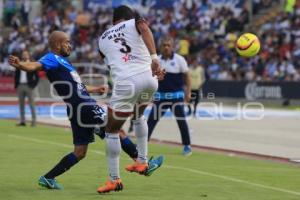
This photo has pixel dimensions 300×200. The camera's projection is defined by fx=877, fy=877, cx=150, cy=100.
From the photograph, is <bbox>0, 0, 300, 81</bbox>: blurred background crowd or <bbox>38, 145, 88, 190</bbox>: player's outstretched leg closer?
<bbox>38, 145, 88, 190</bbox>: player's outstretched leg

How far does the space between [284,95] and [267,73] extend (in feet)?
5.12

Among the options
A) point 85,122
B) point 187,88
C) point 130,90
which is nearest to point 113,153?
point 85,122

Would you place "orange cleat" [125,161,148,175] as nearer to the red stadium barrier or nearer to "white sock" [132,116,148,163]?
"white sock" [132,116,148,163]

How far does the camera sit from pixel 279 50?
3788 cm

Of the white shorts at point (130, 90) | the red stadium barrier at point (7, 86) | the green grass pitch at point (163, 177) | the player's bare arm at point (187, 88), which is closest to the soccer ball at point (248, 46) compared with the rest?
the player's bare arm at point (187, 88)

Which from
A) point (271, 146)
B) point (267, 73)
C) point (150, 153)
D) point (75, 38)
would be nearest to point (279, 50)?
point (267, 73)

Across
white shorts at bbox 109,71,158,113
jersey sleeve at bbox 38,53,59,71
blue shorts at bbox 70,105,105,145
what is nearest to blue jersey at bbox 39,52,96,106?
jersey sleeve at bbox 38,53,59,71

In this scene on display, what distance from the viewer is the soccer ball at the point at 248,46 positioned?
15562 mm

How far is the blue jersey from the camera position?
10977 mm

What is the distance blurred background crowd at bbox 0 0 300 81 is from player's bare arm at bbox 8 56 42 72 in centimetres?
2628

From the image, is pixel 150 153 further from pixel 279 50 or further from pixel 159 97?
pixel 279 50

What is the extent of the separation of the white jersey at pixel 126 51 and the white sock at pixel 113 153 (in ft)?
2.37

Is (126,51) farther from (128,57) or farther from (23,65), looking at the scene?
(23,65)

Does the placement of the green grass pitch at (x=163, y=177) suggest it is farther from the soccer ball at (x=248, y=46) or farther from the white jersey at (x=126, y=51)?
the soccer ball at (x=248, y=46)
